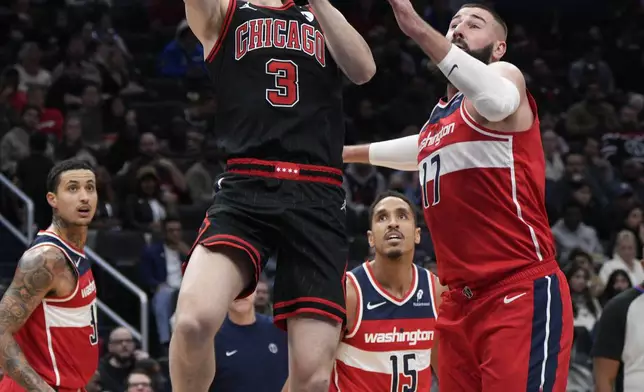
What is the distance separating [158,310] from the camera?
11.1 m

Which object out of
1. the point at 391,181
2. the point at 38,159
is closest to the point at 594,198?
the point at 391,181

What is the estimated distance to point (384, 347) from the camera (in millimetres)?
6898

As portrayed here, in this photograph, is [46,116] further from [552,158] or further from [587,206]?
[587,206]

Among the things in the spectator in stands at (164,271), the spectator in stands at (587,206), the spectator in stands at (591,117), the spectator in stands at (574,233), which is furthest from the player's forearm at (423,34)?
the spectator in stands at (591,117)

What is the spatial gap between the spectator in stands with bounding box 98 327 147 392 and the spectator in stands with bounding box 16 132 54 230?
8.56ft

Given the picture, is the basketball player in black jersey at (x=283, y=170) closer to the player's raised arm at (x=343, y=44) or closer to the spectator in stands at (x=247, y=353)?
the player's raised arm at (x=343, y=44)

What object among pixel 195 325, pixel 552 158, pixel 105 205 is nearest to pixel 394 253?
pixel 195 325

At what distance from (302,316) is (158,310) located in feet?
20.8

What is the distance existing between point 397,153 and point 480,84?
4.16 feet

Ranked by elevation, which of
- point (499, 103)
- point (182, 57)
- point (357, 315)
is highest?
point (182, 57)

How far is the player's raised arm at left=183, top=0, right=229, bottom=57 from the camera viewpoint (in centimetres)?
506

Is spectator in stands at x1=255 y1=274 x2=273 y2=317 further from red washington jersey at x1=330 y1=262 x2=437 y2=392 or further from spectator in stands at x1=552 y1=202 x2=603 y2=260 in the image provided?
spectator in stands at x1=552 y1=202 x2=603 y2=260

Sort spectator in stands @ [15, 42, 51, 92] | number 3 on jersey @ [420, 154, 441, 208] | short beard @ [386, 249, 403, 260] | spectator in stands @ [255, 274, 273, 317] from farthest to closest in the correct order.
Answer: spectator in stands @ [15, 42, 51, 92] → spectator in stands @ [255, 274, 273, 317] → short beard @ [386, 249, 403, 260] → number 3 on jersey @ [420, 154, 441, 208]

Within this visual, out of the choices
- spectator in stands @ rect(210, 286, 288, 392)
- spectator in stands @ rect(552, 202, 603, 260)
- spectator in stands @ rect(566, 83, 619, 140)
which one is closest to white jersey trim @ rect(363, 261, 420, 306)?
spectator in stands @ rect(210, 286, 288, 392)
